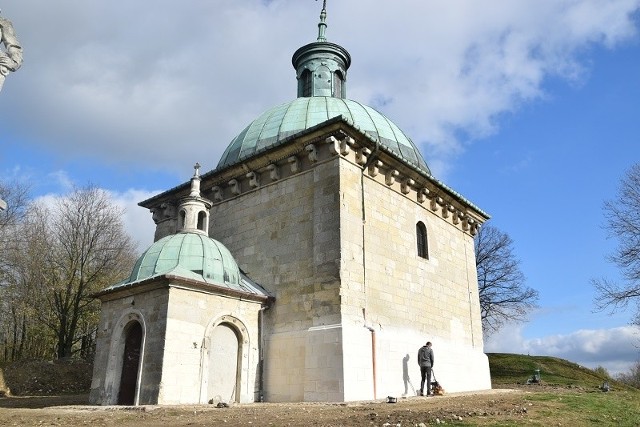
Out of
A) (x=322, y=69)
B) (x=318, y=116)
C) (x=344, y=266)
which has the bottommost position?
(x=344, y=266)

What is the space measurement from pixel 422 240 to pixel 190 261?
26.0ft

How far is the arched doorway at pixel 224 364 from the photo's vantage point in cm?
1382

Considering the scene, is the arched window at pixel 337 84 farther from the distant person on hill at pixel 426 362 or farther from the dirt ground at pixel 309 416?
the dirt ground at pixel 309 416

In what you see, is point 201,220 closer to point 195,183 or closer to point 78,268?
point 195,183

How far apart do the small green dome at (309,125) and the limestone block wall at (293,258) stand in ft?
6.70

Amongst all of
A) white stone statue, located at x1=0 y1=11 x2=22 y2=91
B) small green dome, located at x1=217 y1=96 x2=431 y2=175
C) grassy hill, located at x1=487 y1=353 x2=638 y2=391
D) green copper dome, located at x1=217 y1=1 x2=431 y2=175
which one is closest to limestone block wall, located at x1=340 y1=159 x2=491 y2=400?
green copper dome, located at x1=217 y1=1 x2=431 y2=175

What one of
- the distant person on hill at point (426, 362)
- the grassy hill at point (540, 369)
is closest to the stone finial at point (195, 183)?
the distant person on hill at point (426, 362)

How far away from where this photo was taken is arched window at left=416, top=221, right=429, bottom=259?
1808 cm

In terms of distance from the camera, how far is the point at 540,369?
28.6 metres

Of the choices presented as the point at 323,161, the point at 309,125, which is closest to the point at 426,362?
the point at 323,161

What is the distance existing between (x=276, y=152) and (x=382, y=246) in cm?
433

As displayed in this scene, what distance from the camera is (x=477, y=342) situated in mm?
19906

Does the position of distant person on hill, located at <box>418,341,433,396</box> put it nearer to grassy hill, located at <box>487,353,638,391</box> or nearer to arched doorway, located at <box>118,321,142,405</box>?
arched doorway, located at <box>118,321,142,405</box>

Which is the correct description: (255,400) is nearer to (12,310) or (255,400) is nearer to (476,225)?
(476,225)
